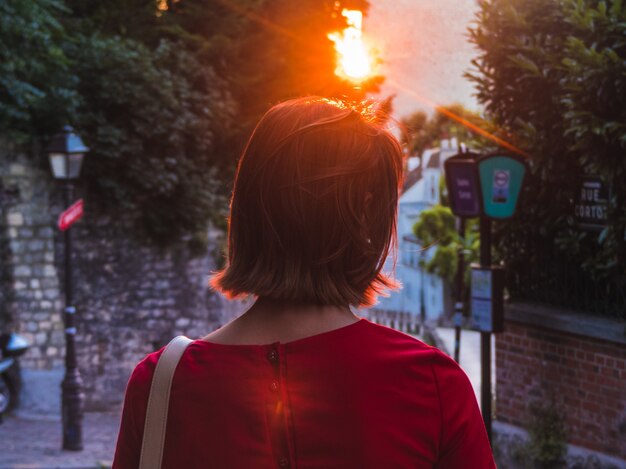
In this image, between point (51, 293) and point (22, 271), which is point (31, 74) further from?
point (51, 293)

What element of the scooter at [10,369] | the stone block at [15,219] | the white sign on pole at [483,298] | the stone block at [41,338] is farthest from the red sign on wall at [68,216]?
the white sign on pole at [483,298]

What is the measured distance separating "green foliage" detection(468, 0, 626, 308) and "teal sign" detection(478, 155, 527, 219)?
174mm

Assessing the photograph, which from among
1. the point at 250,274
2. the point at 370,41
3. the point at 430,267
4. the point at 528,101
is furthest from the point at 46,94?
the point at 430,267

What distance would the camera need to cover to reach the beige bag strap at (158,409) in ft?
5.55

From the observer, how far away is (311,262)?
1737mm

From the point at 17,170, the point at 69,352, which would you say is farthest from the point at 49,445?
the point at 17,170

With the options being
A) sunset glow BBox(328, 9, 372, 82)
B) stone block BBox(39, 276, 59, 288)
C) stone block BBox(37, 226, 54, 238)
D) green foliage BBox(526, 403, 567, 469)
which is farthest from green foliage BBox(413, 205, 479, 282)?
green foliage BBox(526, 403, 567, 469)

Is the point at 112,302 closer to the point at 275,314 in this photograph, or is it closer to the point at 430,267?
the point at 275,314

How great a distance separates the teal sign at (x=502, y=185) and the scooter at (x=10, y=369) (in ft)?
26.2

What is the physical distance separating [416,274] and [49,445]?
102ft

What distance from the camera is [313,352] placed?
1.68 m

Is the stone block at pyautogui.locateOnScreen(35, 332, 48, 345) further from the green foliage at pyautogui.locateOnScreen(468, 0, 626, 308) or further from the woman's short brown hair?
the woman's short brown hair

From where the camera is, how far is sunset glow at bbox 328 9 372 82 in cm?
2073

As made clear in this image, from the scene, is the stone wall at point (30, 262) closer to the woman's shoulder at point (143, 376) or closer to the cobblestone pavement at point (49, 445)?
the cobblestone pavement at point (49, 445)
